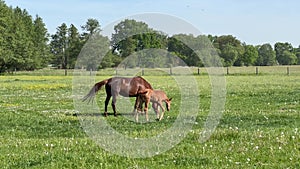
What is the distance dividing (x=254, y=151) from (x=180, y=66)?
1850 centimetres

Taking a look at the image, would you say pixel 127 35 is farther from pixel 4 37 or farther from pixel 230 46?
pixel 230 46

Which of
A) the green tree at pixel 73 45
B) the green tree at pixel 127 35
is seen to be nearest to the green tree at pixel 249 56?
the green tree at pixel 73 45

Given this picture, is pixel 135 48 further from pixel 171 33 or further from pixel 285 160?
pixel 285 160

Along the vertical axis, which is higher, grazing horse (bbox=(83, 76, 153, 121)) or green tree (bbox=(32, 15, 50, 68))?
green tree (bbox=(32, 15, 50, 68))

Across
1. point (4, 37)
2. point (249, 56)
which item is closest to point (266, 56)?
point (249, 56)

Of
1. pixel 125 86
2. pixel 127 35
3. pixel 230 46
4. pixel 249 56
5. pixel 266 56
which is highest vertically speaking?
pixel 230 46

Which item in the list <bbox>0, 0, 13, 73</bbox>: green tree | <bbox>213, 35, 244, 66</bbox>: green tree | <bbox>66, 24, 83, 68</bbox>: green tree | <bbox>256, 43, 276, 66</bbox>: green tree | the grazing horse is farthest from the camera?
<bbox>256, 43, 276, 66</bbox>: green tree

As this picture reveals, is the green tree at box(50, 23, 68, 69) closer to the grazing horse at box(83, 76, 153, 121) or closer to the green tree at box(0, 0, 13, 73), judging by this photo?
the green tree at box(0, 0, 13, 73)

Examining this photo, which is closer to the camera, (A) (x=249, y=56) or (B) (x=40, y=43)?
(B) (x=40, y=43)

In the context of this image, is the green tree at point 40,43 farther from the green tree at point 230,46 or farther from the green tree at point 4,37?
the green tree at point 230,46

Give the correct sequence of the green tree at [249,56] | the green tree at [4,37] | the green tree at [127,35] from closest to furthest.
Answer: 1. the green tree at [127,35]
2. the green tree at [4,37]
3. the green tree at [249,56]

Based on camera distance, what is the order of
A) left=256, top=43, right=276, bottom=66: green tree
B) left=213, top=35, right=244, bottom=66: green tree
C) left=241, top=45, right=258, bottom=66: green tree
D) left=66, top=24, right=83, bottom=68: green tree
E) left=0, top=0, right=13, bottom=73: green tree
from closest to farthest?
1. left=0, top=0, right=13, bottom=73: green tree
2. left=66, top=24, right=83, bottom=68: green tree
3. left=213, top=35, right=244, bottom=66: green tree
4. left=241, top=45, right=258, bottom=66: green tree
5. left=256, top=43, right=276, bottom=66: green tree

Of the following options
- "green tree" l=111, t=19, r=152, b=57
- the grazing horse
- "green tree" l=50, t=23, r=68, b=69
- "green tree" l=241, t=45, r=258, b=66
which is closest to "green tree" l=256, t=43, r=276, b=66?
"green tree" l=241, t=45, r=258, b=66

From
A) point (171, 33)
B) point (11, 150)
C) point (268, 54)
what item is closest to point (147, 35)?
point (171, 33)
